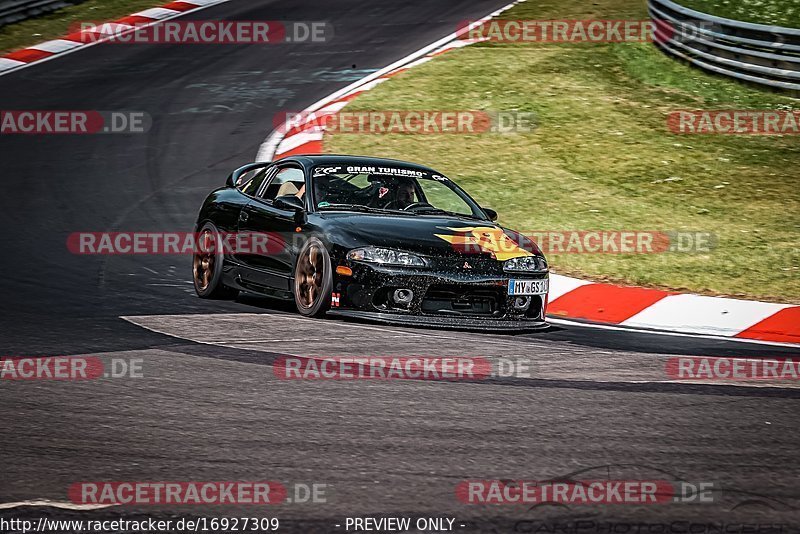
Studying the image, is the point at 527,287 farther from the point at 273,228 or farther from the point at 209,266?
the point at 209,266

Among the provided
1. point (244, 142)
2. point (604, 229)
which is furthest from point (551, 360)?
point (244, 142)

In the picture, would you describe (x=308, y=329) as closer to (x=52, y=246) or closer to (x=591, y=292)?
(x=591, y=292)

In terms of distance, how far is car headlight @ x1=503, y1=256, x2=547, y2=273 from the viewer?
9.15 m

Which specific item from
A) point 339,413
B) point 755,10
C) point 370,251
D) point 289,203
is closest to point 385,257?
point 370,251

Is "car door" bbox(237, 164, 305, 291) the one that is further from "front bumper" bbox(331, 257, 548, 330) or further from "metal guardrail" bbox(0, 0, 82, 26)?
"metal guardrail" bbox(0, 0, 82, 26)

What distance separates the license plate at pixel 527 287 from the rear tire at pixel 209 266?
261cm

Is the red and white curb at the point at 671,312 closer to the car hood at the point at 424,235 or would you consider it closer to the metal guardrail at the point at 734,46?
the car hood at the point at 424,235

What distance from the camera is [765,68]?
695 inches

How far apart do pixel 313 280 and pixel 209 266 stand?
66.1 inches

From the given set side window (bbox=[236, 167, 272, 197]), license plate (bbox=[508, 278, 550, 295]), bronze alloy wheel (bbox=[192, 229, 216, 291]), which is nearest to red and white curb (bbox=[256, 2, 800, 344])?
license plate (bbox=[508, 278, 550, 295])

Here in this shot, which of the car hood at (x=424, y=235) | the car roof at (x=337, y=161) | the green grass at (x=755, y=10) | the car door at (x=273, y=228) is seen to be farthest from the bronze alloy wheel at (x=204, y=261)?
the green grass at (x=755, y=10)


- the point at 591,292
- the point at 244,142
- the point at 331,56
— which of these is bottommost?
the point at 591,292

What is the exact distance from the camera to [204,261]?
10625 mm

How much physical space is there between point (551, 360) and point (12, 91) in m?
12.7
